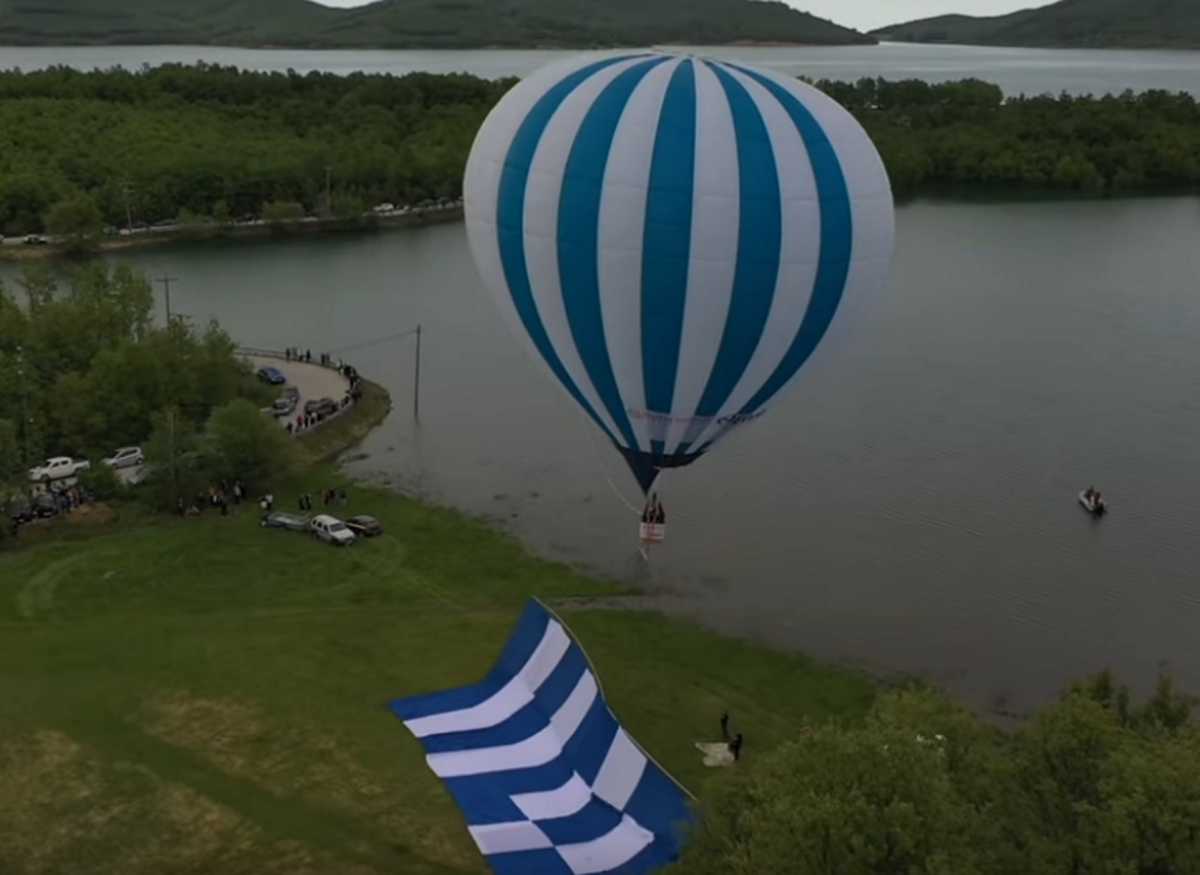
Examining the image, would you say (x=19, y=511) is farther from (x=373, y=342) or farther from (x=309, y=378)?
(x=373, y=342)

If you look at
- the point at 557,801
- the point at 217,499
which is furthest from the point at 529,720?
the point at 217,499

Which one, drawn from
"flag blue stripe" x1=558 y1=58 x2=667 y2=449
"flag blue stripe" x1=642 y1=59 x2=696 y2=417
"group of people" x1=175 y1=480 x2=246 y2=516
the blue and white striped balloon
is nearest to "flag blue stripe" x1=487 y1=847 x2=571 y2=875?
the blue and white striped balloon

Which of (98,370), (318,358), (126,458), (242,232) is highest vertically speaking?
(98,370)

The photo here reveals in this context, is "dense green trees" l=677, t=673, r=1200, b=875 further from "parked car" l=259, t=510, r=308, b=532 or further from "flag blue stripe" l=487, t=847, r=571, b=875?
"parked car" l=259, t=510, r=308, b=532

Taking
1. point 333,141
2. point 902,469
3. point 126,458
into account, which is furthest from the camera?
point 333,141

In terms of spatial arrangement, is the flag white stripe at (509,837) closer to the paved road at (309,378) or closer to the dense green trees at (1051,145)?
the paved road at (309,378)

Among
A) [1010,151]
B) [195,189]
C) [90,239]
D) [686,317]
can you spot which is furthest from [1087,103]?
[686,317]

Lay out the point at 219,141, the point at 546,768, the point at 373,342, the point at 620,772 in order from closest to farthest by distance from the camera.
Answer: the point at 620,772
the point at 546,768
the point at 373,342
the point at 219,141
